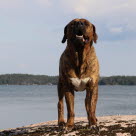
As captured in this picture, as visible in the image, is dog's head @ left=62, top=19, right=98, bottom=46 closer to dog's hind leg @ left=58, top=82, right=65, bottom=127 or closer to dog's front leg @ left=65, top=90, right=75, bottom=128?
dog's front leg @ left=65, top=90, right=75, bottom=128

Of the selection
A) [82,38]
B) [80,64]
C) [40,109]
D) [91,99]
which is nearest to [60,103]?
[91,99]

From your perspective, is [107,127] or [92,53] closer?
[92,53]

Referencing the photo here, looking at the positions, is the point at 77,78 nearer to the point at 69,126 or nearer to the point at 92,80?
the point at 92,80

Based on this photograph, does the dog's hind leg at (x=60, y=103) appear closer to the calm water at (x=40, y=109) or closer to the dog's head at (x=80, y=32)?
the dog's head at (x=80, y=32)

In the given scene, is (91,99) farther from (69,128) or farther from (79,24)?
(79,24)

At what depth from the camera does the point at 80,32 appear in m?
9.95

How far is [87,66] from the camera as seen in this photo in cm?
1045

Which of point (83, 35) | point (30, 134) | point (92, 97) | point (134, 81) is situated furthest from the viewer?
point (134, 81)

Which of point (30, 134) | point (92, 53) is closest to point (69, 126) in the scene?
point (30, 134)

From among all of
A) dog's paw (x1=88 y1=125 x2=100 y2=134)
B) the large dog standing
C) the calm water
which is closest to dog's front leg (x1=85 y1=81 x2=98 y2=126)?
the large dog standing

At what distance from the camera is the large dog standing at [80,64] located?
395 inches

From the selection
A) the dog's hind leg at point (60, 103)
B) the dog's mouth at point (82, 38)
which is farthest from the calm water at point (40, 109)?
the dog's mouth at point (82, 38)

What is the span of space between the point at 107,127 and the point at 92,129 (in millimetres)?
635

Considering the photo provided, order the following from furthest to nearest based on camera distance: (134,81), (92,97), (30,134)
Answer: (134,81), (30,134), (92,97)
